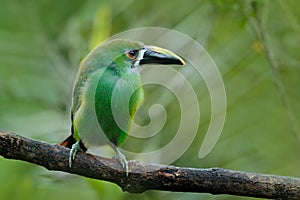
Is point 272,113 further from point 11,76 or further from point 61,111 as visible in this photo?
point 11,76

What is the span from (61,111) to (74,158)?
4.65 ft

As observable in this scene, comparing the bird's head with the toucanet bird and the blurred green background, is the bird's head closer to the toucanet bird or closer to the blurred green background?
the toucanet bird

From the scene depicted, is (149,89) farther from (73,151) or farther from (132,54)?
(73,151)

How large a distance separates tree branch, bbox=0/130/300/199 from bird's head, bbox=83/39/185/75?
0.30 metres

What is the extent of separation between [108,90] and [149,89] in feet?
3.62

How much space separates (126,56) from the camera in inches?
78.5

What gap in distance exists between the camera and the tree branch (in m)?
1.74

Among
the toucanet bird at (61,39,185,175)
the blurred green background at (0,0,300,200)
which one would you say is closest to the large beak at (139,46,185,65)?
the toucanet bird at (61,39,185,175)

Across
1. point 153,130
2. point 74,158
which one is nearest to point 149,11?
point 153,130

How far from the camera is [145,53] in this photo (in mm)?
2012

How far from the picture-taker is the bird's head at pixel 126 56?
197 centimetres

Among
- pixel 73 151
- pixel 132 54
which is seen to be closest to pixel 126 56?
pixel 132 54

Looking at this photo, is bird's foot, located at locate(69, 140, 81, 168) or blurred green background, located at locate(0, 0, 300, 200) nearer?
bird's foot, located at locate(69, 140, 81, 168)

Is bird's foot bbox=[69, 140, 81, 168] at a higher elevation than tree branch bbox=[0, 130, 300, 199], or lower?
higher
